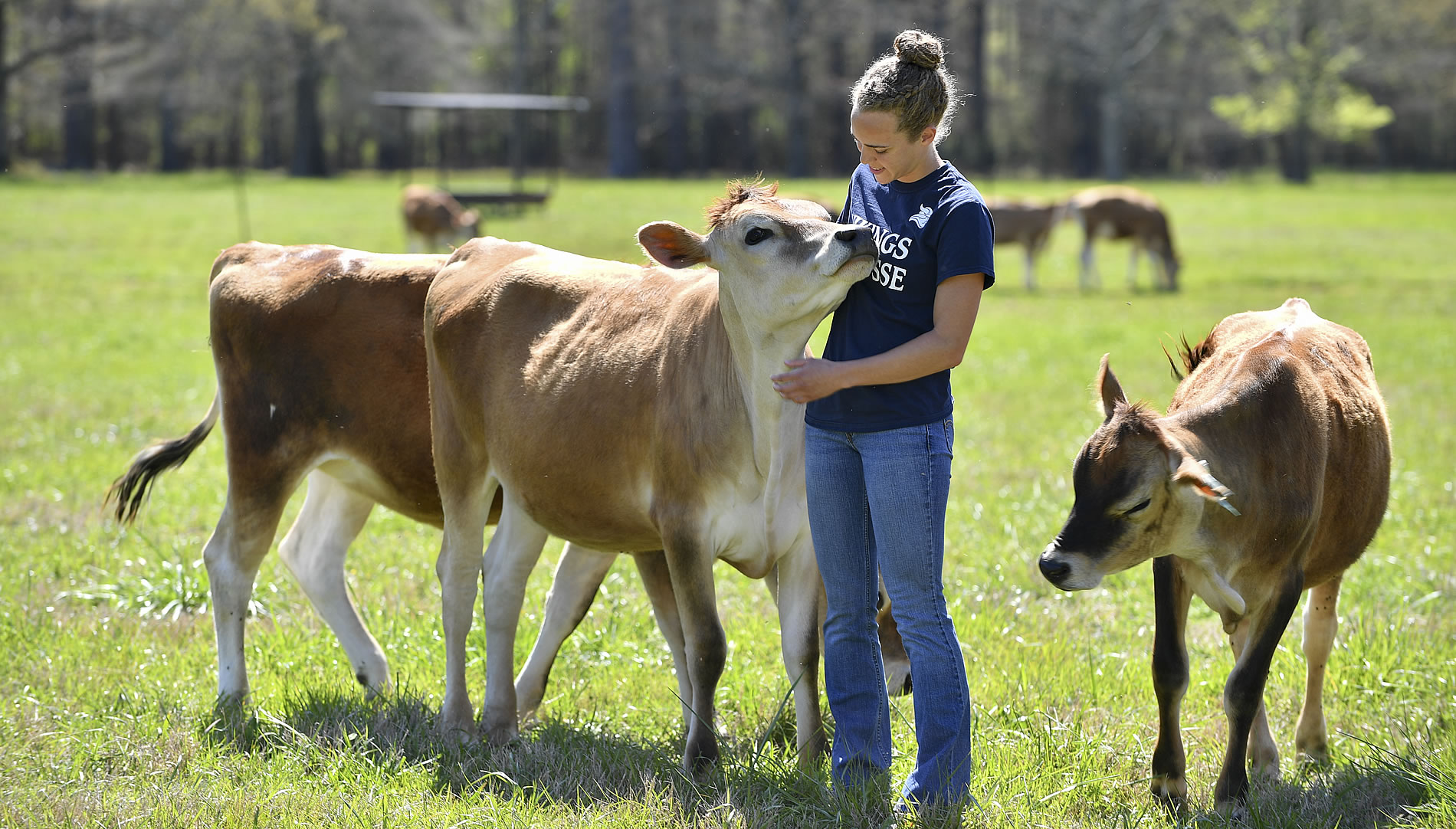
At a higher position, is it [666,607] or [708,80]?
[708,80]

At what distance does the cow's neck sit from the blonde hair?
2.28 ft

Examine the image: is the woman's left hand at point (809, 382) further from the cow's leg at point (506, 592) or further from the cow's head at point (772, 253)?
the cow's leg at point (506, 592)

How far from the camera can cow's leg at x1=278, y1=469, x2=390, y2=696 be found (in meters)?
5.60

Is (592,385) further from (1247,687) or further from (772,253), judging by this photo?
(1247,687)

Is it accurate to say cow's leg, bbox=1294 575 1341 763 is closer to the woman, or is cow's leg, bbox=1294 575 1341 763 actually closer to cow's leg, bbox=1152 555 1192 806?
cow's leg, bbox=1152 555 1192 806

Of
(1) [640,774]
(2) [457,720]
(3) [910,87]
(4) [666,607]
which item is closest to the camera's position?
(3) [910,87]

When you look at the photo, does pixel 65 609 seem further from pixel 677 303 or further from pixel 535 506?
pixel 677 303

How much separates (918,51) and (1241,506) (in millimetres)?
1724

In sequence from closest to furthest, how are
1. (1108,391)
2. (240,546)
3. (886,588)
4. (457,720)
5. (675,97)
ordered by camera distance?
1. (886,588)
2. (1108,391)
3. (457,720)
4. (240,546)
5. (675,97)

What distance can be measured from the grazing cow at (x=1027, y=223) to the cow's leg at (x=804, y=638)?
66.8 ft

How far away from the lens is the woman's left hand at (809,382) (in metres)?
3.67

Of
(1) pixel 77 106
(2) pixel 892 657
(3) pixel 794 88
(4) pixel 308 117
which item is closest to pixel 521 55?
(4) pixel 308 117

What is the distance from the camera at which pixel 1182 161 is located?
6888 centimetres

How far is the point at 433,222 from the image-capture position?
25953mm
